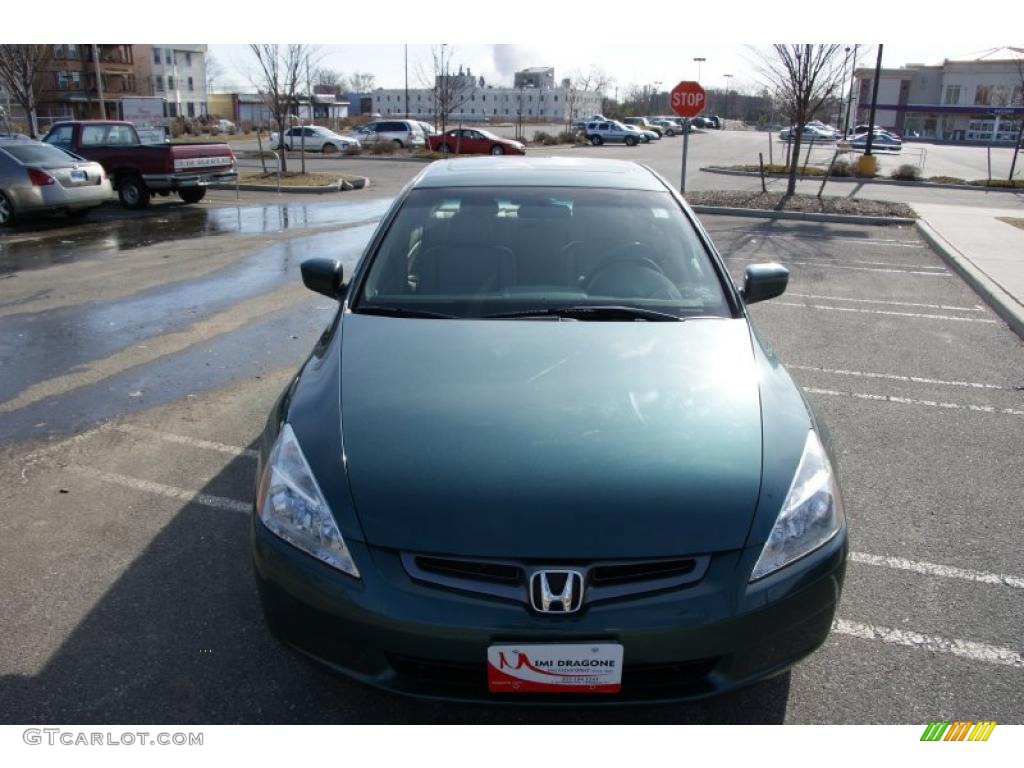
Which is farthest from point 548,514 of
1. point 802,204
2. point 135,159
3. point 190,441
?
point 802,204

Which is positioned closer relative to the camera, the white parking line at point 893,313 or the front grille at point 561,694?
the front grille at point 561,694

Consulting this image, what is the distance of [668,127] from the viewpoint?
67.8m

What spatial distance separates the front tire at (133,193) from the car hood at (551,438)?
15.5 metres

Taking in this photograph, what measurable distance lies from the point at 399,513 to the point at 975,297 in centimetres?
918

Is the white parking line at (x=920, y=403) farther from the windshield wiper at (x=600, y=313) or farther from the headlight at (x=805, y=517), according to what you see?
the headlight at (x=805, y=517)

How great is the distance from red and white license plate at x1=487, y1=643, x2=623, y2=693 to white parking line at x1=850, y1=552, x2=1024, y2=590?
1.87 metres

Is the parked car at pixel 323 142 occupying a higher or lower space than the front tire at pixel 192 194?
higher

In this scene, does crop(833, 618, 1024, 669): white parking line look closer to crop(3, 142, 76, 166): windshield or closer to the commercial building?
crop(3, 142, 76, 166): windshield

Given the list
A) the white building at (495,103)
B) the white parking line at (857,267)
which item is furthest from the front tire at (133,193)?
the white building at (495,103)

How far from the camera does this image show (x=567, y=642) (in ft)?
7.24

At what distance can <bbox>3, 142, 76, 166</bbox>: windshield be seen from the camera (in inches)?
545

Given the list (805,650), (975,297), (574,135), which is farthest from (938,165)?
(805,650)

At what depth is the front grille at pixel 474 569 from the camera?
2.28 m

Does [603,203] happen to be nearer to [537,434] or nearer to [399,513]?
[537,434]
